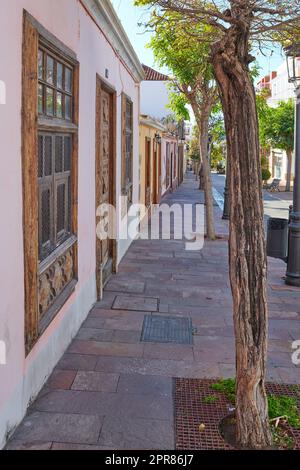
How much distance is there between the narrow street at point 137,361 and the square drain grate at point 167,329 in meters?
0.07

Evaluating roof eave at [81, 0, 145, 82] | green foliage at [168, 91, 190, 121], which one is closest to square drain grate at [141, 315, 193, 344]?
roof eave at [81, 0, 145, 82]

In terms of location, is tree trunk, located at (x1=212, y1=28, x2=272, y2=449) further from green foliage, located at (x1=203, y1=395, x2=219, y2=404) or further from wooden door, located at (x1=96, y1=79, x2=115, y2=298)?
wooden door, located at (x1=96, y1=79, x2=115, y2=298)

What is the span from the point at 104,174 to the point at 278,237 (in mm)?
2699

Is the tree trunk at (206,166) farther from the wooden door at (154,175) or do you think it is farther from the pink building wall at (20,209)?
the wooden door at (154,175)

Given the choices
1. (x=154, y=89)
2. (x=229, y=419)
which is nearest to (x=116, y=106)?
(x=229, y=419)

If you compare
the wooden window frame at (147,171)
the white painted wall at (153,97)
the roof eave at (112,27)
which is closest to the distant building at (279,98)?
the white painted wall at (153,97)

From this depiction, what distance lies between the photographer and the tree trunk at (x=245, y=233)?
358cm

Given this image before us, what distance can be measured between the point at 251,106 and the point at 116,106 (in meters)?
5.51

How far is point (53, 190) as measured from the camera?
4980mm

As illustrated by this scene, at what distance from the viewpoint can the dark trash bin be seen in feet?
25.2

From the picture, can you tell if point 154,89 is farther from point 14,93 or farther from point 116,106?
point 14,93

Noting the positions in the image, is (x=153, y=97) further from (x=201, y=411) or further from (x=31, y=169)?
(x=201, y=411)

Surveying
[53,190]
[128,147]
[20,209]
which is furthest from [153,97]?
[20,209]

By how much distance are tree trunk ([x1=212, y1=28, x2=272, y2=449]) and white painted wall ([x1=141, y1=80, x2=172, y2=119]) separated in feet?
75.0
